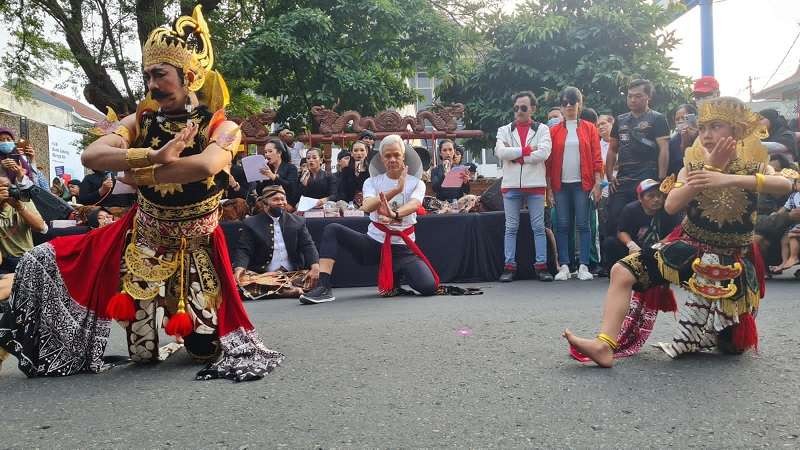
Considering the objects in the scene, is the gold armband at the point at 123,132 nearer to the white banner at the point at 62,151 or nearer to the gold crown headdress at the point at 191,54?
the gold crown headdress at the point at 191,54

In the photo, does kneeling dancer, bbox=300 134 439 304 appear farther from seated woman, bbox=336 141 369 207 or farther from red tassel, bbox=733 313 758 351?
red tassel, bbox=733 313 758 351

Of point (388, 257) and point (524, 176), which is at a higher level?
point (524, 176)

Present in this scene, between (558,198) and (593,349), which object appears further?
(558,198)

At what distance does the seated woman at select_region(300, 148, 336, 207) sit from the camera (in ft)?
28.3

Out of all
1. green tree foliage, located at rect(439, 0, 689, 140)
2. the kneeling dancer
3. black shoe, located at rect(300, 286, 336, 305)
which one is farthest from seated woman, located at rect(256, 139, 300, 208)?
green tree foliage, located at rect(439, 0, 689, 140)

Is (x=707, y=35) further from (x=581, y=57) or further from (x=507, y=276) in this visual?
(x=507, y=276)

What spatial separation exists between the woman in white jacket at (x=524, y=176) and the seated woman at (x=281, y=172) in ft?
7.82

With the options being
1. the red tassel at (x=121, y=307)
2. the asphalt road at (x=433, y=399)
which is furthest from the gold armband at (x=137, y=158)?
the asphalt road at (x=433, y=399)

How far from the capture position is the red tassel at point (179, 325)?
3.58m

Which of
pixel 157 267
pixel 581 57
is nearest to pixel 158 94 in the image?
pixel 157 267

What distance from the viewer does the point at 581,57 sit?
43.8 ft

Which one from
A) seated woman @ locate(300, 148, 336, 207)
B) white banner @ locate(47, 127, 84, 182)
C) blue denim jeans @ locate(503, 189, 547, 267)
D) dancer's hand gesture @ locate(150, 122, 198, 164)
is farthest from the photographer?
white banner @ locate(47, 127, 84, 182)

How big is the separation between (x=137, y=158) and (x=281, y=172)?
203 inches

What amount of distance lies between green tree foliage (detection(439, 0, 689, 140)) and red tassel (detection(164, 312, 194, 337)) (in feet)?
34.2
